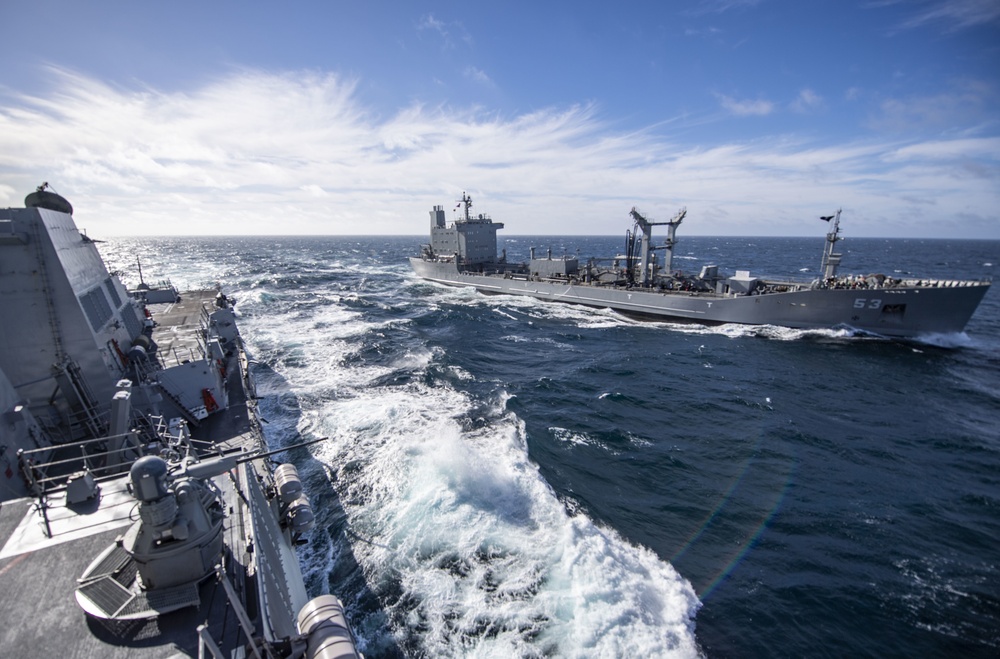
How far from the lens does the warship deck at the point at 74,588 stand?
5.77 metres

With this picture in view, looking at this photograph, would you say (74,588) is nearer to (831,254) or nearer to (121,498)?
(121,498)

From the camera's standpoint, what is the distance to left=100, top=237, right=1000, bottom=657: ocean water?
33.4 ft

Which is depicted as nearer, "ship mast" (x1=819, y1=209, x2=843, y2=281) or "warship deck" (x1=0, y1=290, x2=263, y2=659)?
"warship deck" (x1=0, y1=290, x2=263, y2=659)

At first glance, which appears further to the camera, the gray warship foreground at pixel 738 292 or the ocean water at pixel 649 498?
the gray warship foreground at pixel 738 292

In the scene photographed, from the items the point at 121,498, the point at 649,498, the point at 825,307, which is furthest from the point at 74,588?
the point at 825,307

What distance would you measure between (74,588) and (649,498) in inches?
583

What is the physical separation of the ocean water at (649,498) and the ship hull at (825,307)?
12.9 feet

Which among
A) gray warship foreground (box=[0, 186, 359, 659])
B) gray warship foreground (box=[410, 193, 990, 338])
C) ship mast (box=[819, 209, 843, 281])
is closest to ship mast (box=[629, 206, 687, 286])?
gray warship foreground (box=[410, 193, 990, 338])

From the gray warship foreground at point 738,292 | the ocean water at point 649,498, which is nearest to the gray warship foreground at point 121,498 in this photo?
the ocean water at point 649,498

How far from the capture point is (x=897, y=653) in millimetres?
9867

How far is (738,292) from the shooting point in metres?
40.8

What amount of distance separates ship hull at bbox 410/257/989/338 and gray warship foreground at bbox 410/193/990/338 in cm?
6

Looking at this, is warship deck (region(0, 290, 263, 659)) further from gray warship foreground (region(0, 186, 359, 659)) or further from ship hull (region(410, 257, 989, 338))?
ship hull (region(410, 257, 989, 338))

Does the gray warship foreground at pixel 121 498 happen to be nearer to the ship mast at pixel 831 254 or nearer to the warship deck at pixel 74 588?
the warship deck at pixel 74 588
